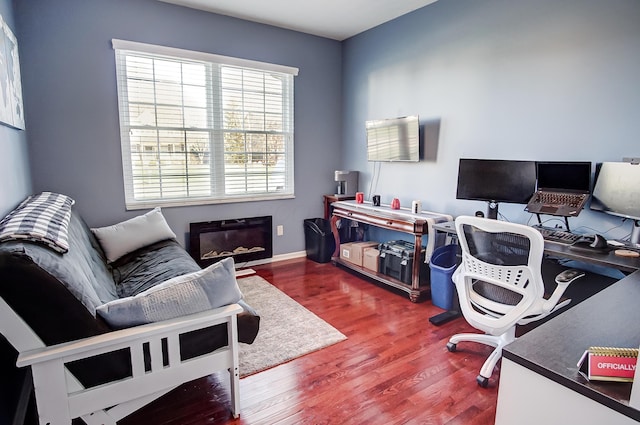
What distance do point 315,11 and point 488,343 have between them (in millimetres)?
3237

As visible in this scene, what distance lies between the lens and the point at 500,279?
199 cm

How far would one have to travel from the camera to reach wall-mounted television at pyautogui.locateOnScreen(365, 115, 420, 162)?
3.45m

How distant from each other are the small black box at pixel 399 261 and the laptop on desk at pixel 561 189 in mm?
1056

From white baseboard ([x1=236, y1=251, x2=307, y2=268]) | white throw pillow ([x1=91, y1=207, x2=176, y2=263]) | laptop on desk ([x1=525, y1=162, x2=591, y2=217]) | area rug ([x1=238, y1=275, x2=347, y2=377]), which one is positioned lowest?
area rug ([x1=238, y1=275, x2=347, y2=377])

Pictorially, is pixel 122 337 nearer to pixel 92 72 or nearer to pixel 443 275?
pixel 443 275

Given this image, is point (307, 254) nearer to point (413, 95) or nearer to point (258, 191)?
point (258, 191)

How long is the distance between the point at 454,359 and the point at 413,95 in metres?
2.49

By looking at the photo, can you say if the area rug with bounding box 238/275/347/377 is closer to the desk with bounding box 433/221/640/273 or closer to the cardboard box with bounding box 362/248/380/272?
the cardboard box with bounding box 362/248/380/272

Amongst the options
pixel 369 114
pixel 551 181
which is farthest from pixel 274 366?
pixel 369 114

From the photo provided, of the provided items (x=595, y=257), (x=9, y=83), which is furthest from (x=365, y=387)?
(x=9, y=83)

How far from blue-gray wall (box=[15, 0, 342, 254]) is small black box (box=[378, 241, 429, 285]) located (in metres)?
1.60

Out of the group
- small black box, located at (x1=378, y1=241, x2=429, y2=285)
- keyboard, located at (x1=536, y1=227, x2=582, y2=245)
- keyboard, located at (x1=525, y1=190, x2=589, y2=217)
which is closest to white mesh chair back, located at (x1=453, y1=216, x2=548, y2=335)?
keyboard, located at (x1=536, y1=227, x2=582, y2=245)

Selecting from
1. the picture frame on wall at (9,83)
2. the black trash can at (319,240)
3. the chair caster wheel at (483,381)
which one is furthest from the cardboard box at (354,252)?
the picture frame on wall at (9,83)

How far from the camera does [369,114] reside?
4.15 m
